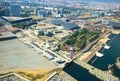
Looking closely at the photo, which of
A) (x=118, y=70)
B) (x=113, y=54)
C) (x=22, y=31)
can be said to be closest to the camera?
(x=118, y=70)

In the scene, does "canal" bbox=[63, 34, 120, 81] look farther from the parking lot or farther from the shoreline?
the parking lot

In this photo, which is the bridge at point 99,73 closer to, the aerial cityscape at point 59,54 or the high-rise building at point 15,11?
the aerial cityscape at point 59,54

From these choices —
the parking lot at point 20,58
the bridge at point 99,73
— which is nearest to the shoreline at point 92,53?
the bridge at point 99,73

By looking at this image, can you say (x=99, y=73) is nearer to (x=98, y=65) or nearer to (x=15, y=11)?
(x=98, y=65)

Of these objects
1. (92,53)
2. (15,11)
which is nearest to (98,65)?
(92,53)

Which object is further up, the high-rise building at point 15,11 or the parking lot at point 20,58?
the high-rise building at point 15,11

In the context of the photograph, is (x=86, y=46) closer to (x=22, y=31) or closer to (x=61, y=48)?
(x=61, y=48)

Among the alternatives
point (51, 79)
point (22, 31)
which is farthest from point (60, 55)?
point (22, 31)

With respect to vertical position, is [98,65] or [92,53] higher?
[92,53]
